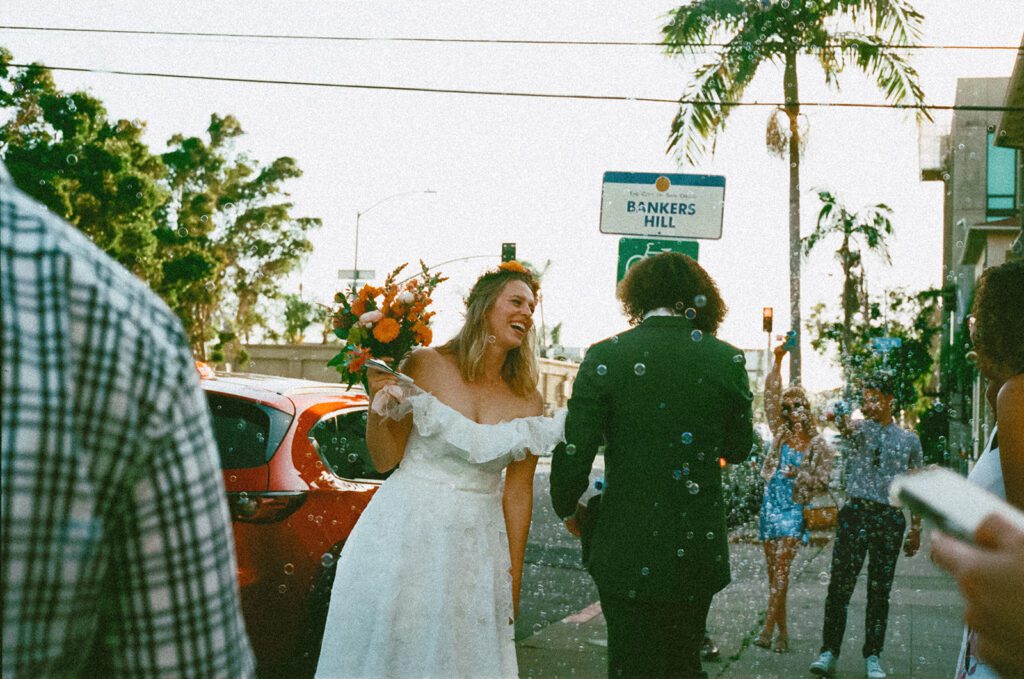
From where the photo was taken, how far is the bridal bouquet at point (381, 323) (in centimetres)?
378

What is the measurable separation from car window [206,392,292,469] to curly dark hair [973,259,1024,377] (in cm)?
325

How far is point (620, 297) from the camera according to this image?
3746 mm

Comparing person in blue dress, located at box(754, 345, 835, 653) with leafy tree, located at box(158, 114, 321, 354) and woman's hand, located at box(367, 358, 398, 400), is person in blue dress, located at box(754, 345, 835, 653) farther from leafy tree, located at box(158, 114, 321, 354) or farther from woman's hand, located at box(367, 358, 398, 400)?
leafy tree, located at box(158, 114, 321, 354)

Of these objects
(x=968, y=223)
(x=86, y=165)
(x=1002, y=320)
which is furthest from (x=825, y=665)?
(x=968, y=223)

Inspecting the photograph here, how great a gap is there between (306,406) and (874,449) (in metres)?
3.29

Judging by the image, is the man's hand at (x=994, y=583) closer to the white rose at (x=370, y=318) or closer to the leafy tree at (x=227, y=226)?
the white rose at (x=370, y=318)

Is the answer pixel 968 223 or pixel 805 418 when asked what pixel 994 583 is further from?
pixel 968 223

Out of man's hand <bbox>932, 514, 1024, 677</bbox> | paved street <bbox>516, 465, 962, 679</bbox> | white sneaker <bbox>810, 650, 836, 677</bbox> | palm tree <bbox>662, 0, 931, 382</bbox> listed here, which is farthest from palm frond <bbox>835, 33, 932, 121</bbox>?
man's hand <bbox>932, 514, 1024, 677</bbox>

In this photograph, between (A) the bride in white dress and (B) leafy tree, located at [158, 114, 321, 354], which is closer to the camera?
(A) the bride in white dress

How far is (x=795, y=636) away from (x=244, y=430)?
13.9ft

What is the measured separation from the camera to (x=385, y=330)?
12.3 feet

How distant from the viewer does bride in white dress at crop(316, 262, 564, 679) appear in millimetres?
3568

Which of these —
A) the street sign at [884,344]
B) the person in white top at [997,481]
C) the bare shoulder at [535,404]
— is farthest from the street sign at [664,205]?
the person in white top at [997,481]

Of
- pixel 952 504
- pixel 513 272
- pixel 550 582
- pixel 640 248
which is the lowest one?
pixel 550 582
